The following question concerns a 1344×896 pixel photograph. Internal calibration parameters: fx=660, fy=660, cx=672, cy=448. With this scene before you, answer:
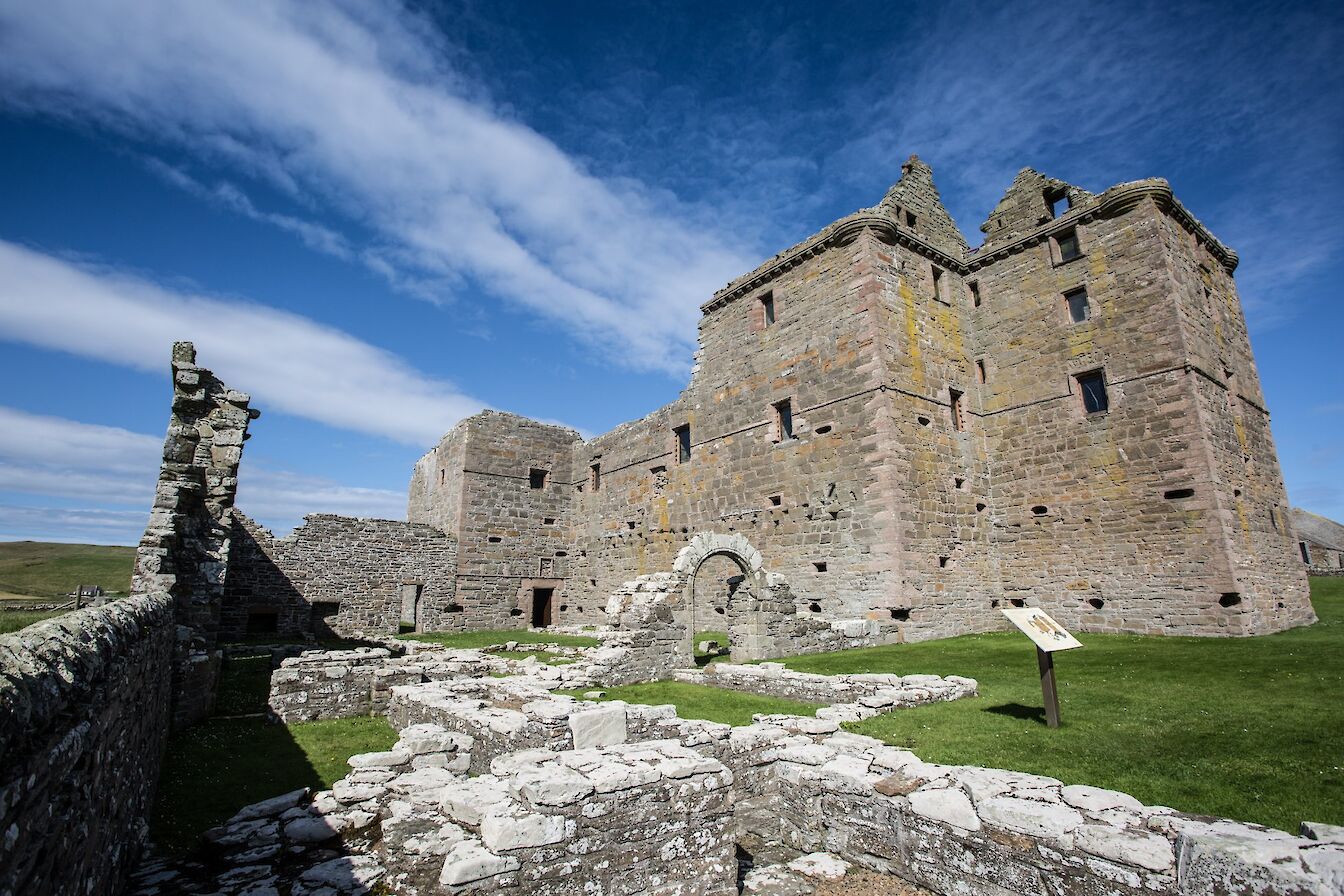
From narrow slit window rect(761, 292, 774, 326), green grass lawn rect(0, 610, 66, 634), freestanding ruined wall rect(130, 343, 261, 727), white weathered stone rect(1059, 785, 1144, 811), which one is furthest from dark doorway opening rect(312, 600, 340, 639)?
white weathered stone rect(1059, 785, 1144, 811)

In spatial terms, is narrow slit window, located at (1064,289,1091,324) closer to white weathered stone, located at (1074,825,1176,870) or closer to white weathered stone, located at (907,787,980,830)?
white weathered stone, located at (907,787,980,830)

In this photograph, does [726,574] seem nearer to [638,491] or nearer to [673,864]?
[638,491]

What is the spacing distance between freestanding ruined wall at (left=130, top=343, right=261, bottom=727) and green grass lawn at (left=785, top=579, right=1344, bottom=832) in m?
9.39

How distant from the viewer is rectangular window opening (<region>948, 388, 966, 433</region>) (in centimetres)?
1800

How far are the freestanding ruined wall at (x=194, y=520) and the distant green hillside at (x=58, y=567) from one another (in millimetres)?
2124

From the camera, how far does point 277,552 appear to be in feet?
70.6

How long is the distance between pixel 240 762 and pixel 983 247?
20.7 m

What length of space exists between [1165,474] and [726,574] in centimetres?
1172

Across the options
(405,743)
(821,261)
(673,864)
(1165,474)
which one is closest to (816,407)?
(821,261)

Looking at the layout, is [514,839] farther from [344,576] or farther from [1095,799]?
[344,576]

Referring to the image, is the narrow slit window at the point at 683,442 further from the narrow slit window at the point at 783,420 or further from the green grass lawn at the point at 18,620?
the green grass lawn at the point at 18,620

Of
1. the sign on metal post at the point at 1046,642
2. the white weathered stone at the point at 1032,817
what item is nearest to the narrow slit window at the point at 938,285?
the sign on metal post at the point at 1046,642

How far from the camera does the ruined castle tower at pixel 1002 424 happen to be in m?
15.0

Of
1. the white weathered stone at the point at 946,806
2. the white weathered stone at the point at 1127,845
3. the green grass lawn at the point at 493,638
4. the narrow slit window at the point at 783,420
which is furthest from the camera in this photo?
the green grass lawn at the point at 493,638
